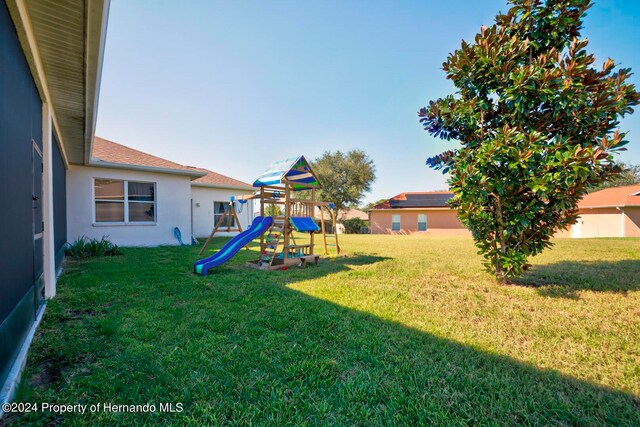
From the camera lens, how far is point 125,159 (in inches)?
387

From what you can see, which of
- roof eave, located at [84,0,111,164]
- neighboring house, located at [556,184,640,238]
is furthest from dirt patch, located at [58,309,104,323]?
neighboring house, located at [556,184,640,238]

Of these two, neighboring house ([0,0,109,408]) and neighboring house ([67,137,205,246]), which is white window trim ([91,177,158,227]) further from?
neighboring house ([0,0,109,408])

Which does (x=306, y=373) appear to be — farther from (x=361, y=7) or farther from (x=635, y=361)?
(x=361, y=7)

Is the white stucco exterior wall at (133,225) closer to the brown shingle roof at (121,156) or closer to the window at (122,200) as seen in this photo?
the window at (122,200)

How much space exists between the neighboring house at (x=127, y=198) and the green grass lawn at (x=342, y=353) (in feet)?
18.0

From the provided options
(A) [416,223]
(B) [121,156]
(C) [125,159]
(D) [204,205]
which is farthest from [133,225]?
(A) [416,223]

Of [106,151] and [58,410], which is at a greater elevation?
[106,151]

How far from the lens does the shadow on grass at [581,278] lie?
4.54m

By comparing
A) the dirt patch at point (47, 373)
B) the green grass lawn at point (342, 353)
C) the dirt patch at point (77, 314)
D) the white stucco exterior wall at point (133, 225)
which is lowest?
the green grass lawn at point (342, 353)

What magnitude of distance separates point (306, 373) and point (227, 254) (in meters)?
4.52

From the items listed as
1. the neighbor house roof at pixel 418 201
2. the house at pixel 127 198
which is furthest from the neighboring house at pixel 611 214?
the house at pixel 127 198

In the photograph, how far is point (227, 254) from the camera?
20.2 feet

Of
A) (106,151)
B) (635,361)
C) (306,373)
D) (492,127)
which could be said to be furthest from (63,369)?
(106,151)

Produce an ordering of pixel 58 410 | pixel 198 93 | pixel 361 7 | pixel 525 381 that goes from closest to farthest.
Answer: pixel 58 410 → pixel 525 381 → pixel 361 7 → pixel 198 93
